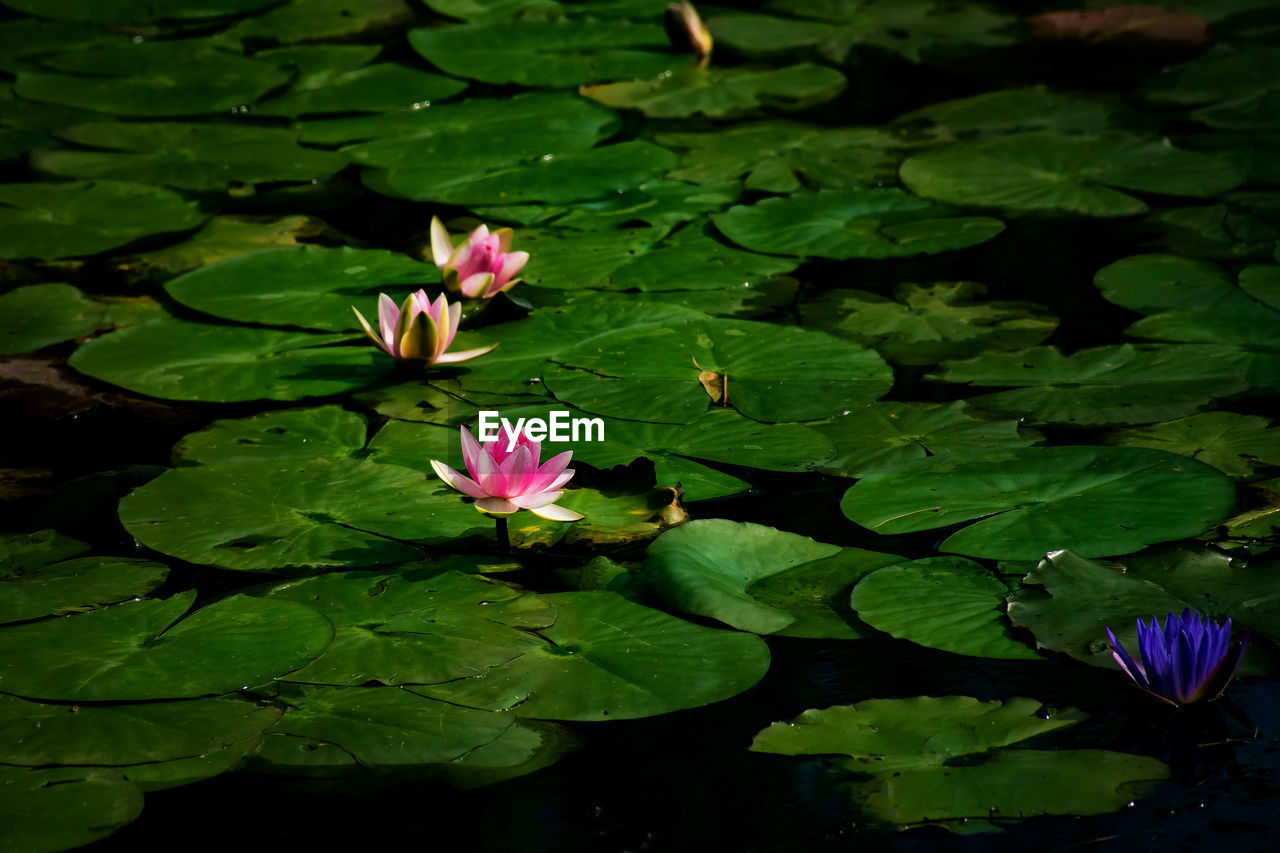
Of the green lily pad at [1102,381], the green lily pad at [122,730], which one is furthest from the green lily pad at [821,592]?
the green lily pad at [122,730]

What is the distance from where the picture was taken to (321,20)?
529cm

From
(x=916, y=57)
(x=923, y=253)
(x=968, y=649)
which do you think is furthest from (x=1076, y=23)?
(x=968, y=649)

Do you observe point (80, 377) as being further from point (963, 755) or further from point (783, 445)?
point (963, 755)

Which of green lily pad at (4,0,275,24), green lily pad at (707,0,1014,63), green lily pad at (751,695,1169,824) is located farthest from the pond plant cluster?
green lily pad at (4,0,275,24)

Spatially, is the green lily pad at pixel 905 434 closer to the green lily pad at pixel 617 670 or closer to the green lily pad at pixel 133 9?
the green lily pad at pixel 617 670

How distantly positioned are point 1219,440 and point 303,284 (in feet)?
7.09

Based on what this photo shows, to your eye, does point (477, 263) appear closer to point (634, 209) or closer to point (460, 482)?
point (634, 209)

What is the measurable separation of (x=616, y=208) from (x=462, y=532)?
5.50 ft

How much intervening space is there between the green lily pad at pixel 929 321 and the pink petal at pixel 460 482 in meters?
1.14

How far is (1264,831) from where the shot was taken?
1413 mm

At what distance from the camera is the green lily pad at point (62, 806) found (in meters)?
1.46

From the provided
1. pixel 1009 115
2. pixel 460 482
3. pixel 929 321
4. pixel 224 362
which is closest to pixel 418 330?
pixel 224 362

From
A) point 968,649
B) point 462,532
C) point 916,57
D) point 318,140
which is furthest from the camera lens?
point 916,57

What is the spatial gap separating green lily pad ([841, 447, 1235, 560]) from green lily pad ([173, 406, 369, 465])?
1015 millimetres
